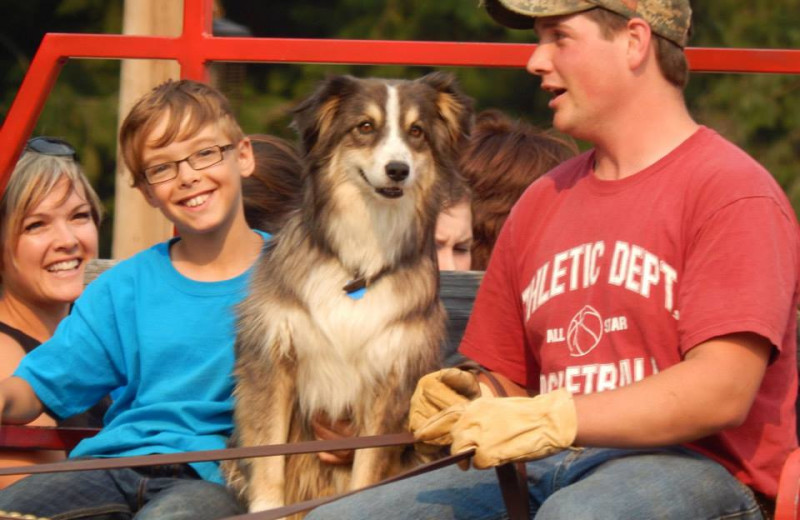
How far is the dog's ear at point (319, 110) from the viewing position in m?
3.80

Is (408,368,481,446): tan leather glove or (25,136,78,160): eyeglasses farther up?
(25,136,78,160): eyeglasses

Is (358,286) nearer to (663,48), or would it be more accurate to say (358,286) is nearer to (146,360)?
(146,360)

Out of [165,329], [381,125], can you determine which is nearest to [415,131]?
[381,125]

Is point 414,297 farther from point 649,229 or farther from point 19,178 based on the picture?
point 19,178

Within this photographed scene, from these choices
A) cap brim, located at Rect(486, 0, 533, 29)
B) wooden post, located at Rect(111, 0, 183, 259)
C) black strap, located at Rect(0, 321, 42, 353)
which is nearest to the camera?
cap brim, located at Rect(486, 0, 533, 29)

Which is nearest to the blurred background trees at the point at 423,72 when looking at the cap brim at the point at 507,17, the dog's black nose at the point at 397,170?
the dog's black nose at the point at 397,170

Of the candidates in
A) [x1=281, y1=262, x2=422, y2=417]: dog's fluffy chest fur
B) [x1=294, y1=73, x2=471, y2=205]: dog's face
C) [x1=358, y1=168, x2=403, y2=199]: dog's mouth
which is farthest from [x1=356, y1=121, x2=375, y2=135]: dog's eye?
[x1=281, y1=262, x2=422, y2=417]: dog's fluffy chest fur

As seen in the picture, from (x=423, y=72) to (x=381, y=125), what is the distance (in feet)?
25.0

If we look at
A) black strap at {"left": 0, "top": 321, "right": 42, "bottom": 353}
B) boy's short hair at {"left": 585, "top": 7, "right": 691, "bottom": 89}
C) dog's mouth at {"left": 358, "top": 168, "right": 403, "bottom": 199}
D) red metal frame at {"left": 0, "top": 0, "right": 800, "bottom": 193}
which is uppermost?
boy's short hair at {"left": 585, "top": 7, "right": 691, "bottom": 89}

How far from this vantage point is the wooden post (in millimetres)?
4922

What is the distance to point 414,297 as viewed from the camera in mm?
3662

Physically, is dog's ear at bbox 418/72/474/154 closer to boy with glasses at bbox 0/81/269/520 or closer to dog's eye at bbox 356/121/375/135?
dog's eye at bbox 356/121/375/135

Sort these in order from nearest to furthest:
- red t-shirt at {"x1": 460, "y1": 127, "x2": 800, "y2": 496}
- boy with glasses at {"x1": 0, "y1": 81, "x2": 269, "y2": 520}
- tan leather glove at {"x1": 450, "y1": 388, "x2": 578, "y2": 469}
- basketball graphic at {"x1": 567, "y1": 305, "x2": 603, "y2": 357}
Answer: tan leather glove at {"x1": 450, "y1": 388, "x2": 578, "y2": 469} → red t-shirt at {"x1": 460, "y1": 127, "x2": 800, "y2": 496} → basketball graphic at {"x1": 567, "y1": 305, "x2": 603, "y2": 357} → boy with glasses at {"x1": 0, "y1": 81, "x2": 269, "y2": 520}

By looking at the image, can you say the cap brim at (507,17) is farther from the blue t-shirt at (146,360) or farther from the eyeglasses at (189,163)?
the blue t-shirt at (146,360)
